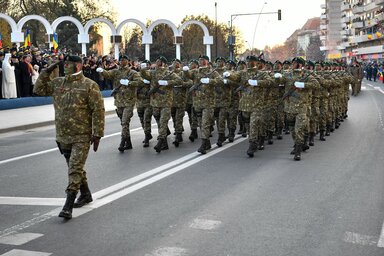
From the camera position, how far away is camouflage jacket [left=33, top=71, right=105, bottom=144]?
706cm

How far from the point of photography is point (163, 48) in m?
80.1

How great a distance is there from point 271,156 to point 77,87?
564 cm

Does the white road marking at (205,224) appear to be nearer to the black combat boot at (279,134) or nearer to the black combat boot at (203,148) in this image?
the black combat boot at (203,148)

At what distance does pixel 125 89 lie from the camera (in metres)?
12.3

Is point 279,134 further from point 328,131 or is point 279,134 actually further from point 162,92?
point 162,92

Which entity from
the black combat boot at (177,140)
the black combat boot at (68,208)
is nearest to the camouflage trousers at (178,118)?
the black combat boot at (177,140)

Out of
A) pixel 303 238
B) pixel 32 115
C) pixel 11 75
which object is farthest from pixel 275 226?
pixel 11 75

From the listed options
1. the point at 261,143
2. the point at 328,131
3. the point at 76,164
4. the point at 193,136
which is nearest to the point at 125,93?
the point at 193,136

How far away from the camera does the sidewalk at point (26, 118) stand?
695 inches

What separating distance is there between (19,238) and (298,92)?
23.2ft

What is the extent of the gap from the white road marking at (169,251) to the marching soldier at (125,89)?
267 inches

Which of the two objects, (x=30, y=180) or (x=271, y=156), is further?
(x=271, y=156)

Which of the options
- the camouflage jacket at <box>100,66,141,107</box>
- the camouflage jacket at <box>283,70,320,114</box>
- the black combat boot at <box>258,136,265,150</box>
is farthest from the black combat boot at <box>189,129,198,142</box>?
the camouflage jacket at <box>283,70,320,114</box>

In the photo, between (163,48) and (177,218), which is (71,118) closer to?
(177,218)
